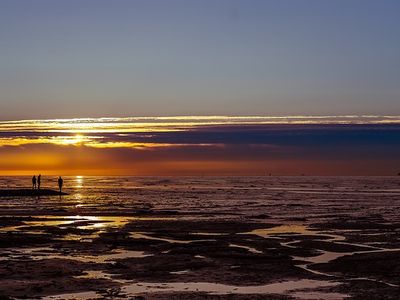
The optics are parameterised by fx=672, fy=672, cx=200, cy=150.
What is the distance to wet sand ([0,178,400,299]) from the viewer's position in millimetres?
19609

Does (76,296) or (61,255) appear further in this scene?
(61,255)

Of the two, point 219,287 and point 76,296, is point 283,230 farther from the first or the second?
point 76,296

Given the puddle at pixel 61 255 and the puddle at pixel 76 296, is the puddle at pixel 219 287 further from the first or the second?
the puddle at pixel 61 255

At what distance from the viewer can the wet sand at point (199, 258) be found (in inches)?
772

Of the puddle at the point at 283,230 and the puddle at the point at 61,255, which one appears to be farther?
the puddle at the point at 283,230

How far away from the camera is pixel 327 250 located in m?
28.8

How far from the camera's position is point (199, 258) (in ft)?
85.3

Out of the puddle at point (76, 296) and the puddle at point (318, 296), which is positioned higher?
the puddle at point (76, 296)

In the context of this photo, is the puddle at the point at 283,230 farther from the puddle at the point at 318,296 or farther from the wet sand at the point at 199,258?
the puddle at the point at 318,296

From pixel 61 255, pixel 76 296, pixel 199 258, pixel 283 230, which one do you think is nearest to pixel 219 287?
pixel 76 296

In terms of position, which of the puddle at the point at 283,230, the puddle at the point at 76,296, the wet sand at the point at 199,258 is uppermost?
the puddle at the point at 76,296

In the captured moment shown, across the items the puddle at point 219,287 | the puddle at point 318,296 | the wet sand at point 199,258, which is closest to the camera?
the puddle at point 318,296

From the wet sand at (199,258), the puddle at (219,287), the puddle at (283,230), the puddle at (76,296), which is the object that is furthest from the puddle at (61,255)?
the puddle at (283,230)

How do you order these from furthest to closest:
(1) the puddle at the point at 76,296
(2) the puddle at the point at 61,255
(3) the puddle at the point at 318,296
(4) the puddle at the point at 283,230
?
(4) the puddle at the point at 283,230
(2) the puddle at the point at 61,255
(3) the puddle at the point at 318,296
(1) the puddle at the point at 76,296
